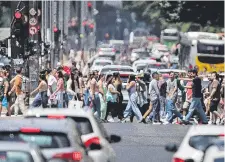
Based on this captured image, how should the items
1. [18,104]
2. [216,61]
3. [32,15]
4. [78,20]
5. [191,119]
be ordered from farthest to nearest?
[78,20] < [216,61] < [32,15] < [191,119] < [18,104]

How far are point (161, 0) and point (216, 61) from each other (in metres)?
9.85

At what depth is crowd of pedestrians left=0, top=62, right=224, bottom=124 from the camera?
30984mm

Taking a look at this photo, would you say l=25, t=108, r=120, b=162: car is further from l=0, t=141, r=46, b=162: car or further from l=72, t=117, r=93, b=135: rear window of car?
l=0, t=141, r=46, b=162: car

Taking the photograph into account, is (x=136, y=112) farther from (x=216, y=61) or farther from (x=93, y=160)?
(x=216, y=61)

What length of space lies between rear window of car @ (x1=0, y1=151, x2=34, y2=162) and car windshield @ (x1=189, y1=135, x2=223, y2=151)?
343cm

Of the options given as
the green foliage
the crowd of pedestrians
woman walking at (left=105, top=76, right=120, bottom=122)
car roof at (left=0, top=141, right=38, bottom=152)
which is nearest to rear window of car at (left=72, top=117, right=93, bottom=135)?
car roof at (left=0, top=141, right=38, bottom=152)

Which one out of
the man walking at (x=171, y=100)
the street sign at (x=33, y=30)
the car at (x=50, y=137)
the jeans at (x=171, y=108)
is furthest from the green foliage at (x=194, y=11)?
the car at (x=50, y=137)

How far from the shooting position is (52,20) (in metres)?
68.6

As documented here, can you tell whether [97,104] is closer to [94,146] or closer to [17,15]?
[17,15]

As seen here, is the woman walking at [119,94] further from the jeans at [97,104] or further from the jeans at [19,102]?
the jeans at [19,102]

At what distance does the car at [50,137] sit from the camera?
13273 millimetres

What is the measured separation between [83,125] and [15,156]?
14.3 feet

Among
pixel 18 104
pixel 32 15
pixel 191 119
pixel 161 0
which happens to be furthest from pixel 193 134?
pixel 161 0

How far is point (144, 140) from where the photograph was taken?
1033 inches
